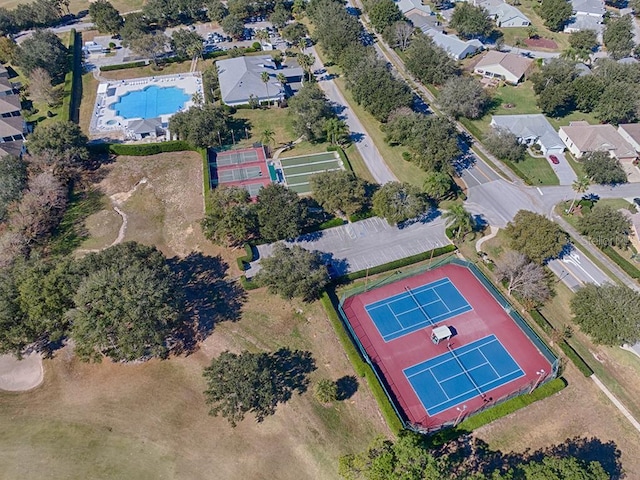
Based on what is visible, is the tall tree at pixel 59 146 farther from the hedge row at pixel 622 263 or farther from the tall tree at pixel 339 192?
the hedge row at pixel 622 263

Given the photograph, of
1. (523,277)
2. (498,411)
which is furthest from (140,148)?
(498,411)

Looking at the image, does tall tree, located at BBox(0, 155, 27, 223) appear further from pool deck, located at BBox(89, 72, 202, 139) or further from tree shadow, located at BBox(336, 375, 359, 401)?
tree shadow, located at BBox(336, 375, 359, 401)

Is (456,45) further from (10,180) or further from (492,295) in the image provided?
(10,180)

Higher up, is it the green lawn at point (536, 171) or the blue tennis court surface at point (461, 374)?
the green lawn at point (536, 171)

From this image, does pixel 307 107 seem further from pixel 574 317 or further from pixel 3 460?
pixel 3 460

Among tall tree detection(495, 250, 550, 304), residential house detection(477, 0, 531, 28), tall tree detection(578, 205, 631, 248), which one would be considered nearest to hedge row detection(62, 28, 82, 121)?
tall tree detection(495, 250, 550, 304)

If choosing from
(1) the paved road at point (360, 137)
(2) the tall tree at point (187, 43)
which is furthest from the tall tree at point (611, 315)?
(2) the tall tree at point (187, 43)
